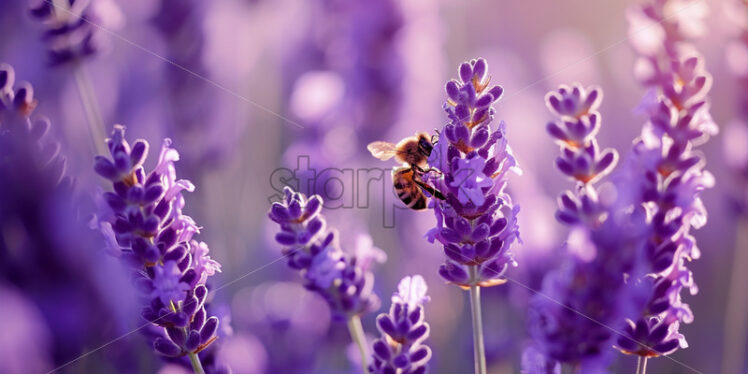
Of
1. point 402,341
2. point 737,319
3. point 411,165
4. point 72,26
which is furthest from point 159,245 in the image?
point 737,319

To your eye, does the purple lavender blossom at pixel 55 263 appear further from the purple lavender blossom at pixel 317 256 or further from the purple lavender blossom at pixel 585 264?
the purple lavender blossom at pixel 585 264

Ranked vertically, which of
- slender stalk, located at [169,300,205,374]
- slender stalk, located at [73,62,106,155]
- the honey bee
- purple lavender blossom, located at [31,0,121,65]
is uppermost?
purple lavender blossom, located at [31,0,121,65]

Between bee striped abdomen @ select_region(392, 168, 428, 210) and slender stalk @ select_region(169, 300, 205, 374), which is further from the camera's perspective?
bee striped abdomen @ select_region(392, 168, 428, 210)

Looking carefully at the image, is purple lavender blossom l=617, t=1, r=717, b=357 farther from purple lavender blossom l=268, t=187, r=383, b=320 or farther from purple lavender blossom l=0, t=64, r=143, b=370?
purple lavender blossom l=0, t=64, r=143, b=370

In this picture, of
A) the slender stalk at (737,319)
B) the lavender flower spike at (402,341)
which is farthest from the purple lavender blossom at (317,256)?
the slender stalk at (737,319)

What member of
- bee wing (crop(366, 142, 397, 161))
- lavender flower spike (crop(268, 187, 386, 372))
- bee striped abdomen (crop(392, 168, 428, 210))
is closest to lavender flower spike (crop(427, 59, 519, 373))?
lavender flower spike (crop(268, 187, 386, 372))

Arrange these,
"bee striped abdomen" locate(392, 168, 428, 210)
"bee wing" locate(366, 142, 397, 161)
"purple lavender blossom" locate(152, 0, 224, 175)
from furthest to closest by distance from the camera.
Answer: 1. "purple lavender blossom" locate(152, 0, 224, 175)
2. "bee wing" locate(366, 142, 397, 161)
3. "bee striped abdomen" locate(392, 168, 428, 210)

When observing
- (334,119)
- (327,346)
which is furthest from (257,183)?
(327,346)
